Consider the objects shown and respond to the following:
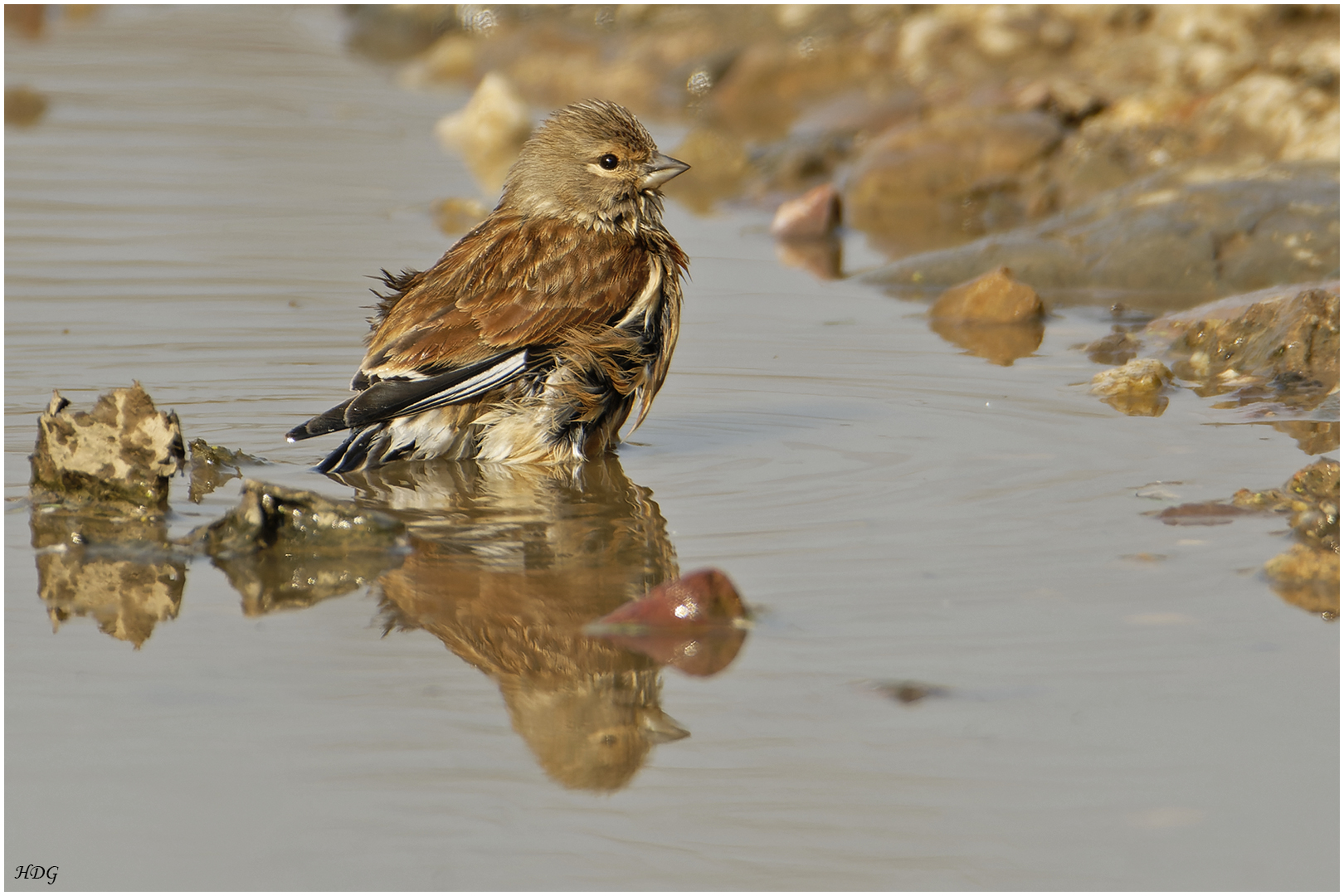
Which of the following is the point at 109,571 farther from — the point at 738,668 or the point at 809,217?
the point at 809,217

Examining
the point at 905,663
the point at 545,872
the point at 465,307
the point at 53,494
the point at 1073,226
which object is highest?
the point at 1073,226

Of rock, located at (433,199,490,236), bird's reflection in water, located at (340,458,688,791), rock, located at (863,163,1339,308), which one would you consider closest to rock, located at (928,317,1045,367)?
rock, located at (863,163,1339,308)

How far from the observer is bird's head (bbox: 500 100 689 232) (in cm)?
570

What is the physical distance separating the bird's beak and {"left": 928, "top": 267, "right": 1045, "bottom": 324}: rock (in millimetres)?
1916

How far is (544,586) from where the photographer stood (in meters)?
4.02

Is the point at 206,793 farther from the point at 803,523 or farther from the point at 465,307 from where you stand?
the point at 465,307

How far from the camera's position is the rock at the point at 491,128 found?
12.0 metres

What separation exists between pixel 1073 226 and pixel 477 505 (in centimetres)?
459

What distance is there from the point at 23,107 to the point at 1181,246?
919cm

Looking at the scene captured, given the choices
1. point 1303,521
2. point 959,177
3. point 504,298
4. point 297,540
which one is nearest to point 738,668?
point 297,540

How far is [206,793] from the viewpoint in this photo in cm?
289

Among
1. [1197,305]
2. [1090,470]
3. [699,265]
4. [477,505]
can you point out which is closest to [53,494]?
[477,505]

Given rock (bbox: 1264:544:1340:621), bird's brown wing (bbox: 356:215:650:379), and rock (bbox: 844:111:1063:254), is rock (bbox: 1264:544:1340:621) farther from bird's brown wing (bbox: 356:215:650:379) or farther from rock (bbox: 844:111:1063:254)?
rock (bbox: 844:111:1063:254)

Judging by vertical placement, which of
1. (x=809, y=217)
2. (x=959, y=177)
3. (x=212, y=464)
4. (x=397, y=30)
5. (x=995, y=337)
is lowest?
(x=212, y=464)
